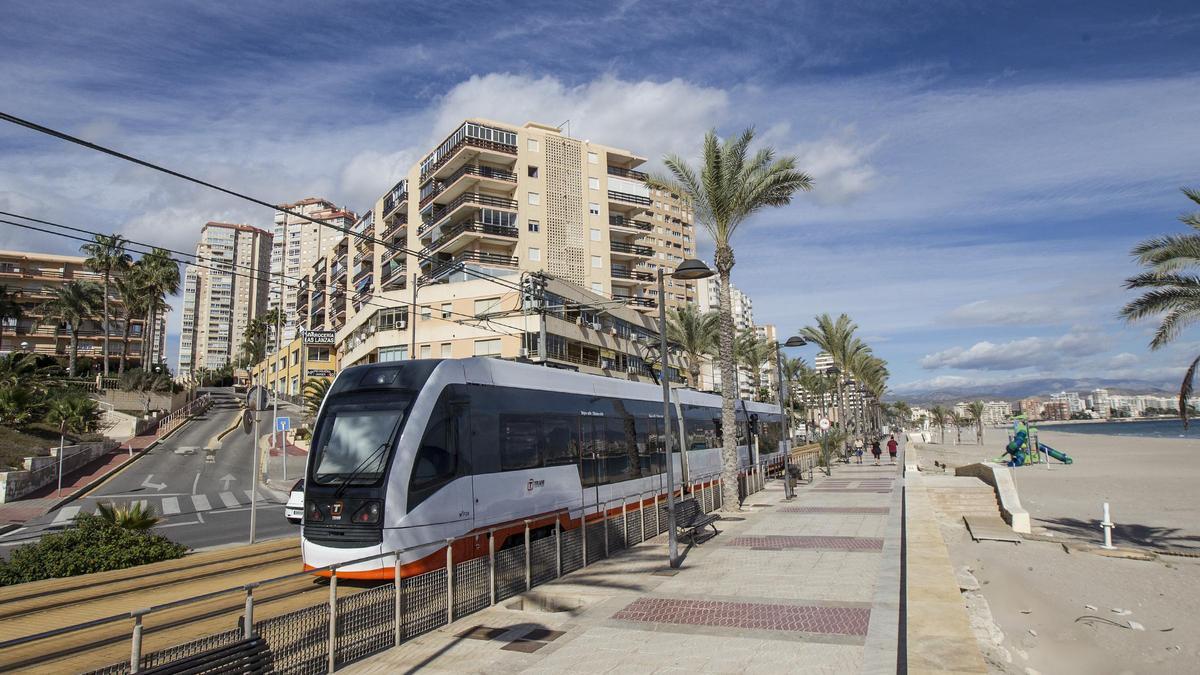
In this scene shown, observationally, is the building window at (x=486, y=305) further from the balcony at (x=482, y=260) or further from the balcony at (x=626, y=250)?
the balcony at (x=626, y=250)

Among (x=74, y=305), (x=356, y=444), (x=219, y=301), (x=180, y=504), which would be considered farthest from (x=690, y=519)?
(x=219, y=301)

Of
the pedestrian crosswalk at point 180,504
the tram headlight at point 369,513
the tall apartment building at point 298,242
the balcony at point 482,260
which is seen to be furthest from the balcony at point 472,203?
the tall apartment building at point 298,242

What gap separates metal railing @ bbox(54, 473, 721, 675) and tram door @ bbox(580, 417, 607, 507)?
47.1 inches

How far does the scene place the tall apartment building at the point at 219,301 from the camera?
561 ft

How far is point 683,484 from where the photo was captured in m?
18.8

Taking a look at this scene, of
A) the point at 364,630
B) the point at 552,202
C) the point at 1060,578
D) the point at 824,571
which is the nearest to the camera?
the point at 364,630

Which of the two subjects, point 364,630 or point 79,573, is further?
point 79,573

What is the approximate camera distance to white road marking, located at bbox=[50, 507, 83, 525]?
22919mm

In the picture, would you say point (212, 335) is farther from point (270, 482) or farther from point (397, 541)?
point (397, 541)

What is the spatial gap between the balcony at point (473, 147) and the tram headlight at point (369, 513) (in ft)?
155

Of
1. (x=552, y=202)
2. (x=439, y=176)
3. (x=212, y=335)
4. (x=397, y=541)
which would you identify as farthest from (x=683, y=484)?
(x=212, y=335)

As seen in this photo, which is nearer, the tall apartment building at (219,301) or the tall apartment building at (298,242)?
the tall apartment building at (298,242)

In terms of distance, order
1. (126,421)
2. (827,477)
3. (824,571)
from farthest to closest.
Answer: (126,421)
(827,477)
(824,571)

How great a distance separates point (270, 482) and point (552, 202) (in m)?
31.2
